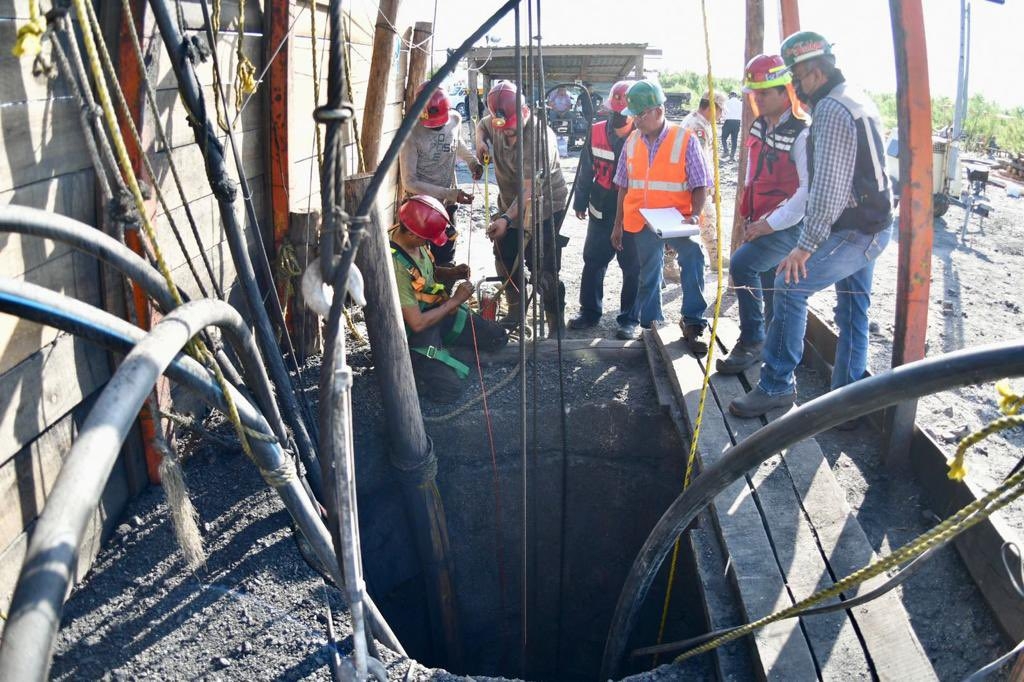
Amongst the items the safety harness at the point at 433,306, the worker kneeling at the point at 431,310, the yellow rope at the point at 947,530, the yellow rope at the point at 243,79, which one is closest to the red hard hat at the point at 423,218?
the worker kneeling at the point at 431,310

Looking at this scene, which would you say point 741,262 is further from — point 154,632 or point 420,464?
point 154,632

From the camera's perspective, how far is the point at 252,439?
7.13ft

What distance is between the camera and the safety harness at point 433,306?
4.34 metres

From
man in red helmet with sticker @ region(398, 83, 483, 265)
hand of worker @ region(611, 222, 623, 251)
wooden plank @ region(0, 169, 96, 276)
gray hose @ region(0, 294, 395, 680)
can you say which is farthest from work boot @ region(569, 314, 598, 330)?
gray hose @ region(0, 294, 395, 680)

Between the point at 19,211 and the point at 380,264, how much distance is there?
5.39 ft

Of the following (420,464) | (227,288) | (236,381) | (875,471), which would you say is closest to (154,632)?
(236,381)

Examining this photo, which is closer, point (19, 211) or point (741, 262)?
point (19, 211)

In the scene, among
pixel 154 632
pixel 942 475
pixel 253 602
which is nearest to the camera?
pixel 154 632

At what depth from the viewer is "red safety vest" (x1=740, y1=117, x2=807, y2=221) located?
436 cm

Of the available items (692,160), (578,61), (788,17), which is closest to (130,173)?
(692,160)

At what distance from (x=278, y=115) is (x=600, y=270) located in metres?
2.73

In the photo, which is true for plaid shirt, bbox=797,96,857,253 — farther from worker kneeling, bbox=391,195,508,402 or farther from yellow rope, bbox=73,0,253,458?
yellow rope, bbox=73,0,253,458

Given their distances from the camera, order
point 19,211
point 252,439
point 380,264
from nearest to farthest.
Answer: point 19,211 → point 252,439 → point 380,264

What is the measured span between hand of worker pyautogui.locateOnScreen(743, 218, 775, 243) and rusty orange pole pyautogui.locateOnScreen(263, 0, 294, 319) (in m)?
2.78
